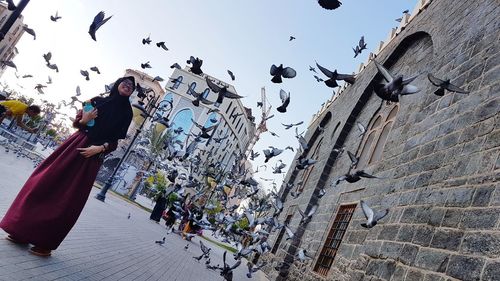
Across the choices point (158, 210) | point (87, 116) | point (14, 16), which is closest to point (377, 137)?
point (87, 116)

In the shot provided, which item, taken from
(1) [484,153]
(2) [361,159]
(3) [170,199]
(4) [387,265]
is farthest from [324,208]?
(3) [170,199]

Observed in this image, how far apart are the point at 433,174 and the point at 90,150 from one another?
4.55 m

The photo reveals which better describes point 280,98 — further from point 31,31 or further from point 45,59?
point 45,59

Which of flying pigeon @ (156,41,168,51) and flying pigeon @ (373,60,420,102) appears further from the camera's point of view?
flying pigeon @ (156,41,168,51)

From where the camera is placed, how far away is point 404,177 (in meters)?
5.80

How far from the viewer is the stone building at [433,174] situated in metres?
3.81

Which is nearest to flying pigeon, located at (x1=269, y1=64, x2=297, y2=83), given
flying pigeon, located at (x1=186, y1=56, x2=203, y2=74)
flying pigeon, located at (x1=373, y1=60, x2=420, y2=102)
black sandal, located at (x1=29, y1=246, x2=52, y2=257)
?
flying pigeon, located at (x1=186, y1=56, x2=203, y2=74)

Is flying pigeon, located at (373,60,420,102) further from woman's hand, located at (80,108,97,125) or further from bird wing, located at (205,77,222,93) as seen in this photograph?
woman's hand, located at (80,108,97,125)

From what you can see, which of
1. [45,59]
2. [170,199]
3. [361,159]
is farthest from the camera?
[170,199]

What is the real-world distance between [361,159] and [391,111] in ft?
5.57

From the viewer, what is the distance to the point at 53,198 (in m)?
4.51

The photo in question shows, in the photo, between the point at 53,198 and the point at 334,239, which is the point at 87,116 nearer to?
the point at 53,198

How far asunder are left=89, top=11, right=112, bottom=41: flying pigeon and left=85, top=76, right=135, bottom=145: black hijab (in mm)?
1057

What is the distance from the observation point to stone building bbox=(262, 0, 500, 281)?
381 cm
